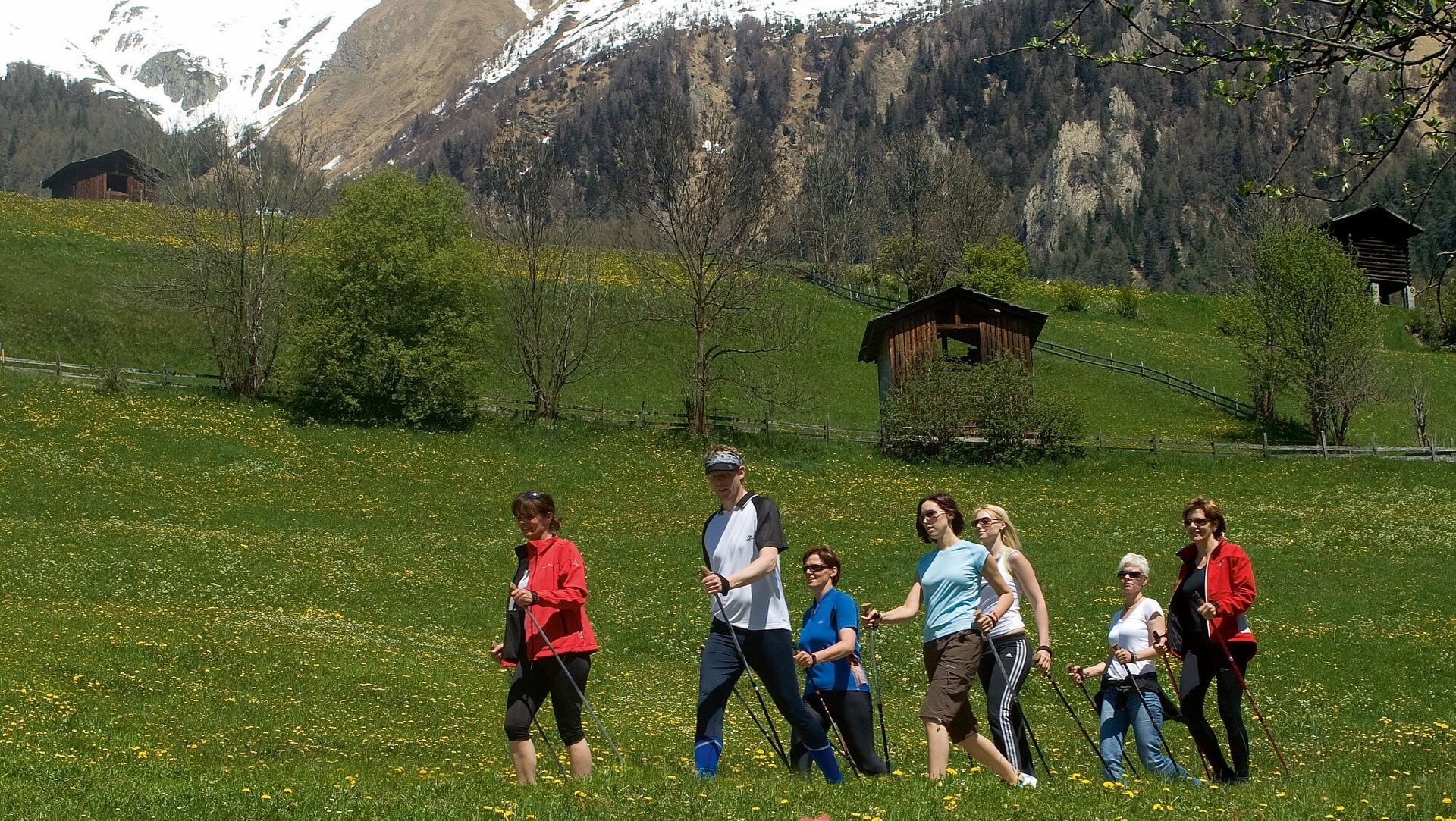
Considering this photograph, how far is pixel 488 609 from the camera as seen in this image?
24797 millimetres

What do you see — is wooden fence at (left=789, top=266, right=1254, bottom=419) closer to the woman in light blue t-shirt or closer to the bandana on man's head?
the woman in light blue t-shirt

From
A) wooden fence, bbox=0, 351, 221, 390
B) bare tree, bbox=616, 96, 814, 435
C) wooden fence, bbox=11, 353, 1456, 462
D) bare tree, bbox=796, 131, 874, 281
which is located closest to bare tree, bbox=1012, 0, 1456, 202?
bare tree, bbox=616, 96, 814, 435

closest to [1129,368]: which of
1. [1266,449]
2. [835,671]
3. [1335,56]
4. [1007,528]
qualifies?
[1266,449]

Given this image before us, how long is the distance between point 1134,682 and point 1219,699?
91cm

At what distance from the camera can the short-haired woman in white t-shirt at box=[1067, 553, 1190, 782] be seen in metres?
10.6

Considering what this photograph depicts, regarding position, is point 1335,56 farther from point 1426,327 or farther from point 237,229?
point 1426,327

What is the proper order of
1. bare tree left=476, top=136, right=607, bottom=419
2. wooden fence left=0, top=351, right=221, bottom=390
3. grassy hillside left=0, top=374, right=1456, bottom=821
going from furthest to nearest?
bare tree left=476, top=136, right=607, bottom=419 → wooden fence left=0, top=351, right=221, bottom=390 → grassy hillside left=0, top=374, right=1456, bottom=821

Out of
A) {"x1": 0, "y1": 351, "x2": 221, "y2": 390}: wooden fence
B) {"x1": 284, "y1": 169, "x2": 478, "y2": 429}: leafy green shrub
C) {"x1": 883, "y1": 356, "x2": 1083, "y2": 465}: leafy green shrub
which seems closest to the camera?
{"x1": 0, "y1": 351, "x2": 221, "y2": 390}: wooden fence

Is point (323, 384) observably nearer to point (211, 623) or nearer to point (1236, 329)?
point (211, 623)

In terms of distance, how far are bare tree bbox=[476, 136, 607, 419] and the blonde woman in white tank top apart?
118ft

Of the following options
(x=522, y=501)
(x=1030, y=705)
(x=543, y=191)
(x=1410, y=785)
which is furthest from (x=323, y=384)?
(x=1410, y=785)

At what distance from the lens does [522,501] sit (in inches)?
366

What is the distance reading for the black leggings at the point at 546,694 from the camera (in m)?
9.14

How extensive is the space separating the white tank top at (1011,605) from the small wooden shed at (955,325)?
37146mm
